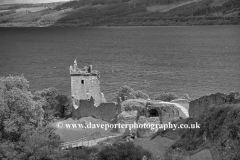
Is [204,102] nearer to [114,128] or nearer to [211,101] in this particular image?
[211,101]

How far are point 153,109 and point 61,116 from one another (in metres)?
13.4

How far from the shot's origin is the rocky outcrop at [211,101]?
29.0 metres

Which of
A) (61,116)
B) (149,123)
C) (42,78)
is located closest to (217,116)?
(149,123)

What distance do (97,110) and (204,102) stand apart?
15.0m

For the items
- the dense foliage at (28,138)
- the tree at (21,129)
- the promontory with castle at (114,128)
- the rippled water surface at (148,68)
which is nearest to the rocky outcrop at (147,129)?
the promontory with castle at (114,128)

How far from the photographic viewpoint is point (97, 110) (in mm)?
44594

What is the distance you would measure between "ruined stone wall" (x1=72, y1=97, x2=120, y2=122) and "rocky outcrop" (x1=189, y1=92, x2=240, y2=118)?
37.9ft

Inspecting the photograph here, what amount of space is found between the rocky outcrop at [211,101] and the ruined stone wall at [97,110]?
11.5 m

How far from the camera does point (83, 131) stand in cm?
3931

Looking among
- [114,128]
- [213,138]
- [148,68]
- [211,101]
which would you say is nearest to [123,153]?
[213,138]

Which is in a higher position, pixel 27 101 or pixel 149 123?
pixel 27 101

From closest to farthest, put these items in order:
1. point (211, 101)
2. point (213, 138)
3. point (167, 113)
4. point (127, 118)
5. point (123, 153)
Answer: point (213, 138), point (123, 153), point (211, 101), point (167, 113), point (127, 118)

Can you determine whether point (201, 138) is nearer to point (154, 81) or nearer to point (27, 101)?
point (27, 101)

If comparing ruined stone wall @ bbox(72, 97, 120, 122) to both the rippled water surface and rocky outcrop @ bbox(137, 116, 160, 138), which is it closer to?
rocky outcrop @ bbox(137, 116, 160, 138)
